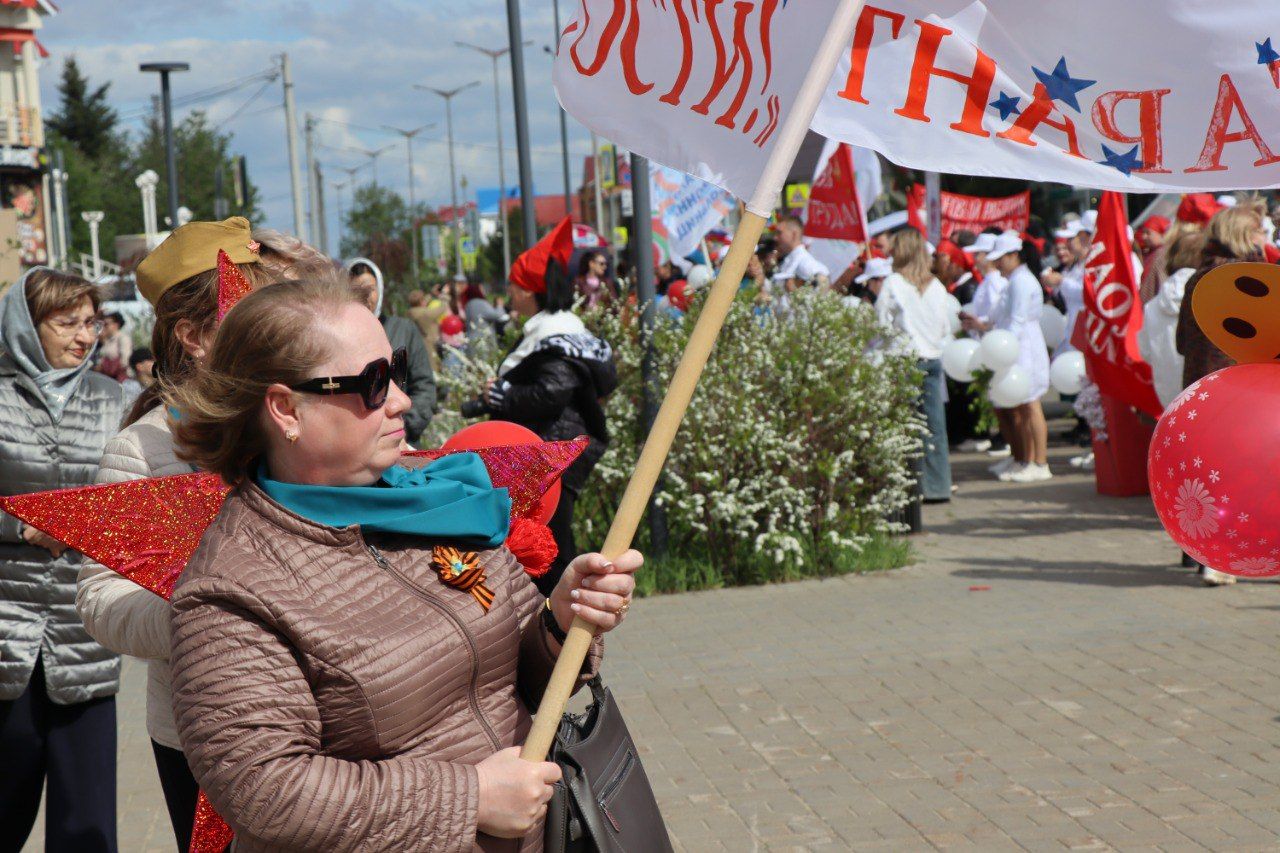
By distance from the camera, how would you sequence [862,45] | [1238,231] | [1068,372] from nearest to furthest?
[862,45], [1238,231], [1068,372]

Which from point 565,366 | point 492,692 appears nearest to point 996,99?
point 492,692

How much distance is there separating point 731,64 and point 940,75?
1.47 feet

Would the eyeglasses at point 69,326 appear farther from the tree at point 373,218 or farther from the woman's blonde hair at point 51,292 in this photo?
the tree at point 373,218

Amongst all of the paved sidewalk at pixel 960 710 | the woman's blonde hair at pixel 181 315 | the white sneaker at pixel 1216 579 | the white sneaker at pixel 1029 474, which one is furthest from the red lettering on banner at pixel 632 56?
the white sneaker at pixel 1029 474

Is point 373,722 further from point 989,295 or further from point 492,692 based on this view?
point 989,295

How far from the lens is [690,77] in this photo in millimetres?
3254

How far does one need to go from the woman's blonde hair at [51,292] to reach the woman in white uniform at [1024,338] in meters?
9.65

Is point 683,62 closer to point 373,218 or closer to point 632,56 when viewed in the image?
point 632,56

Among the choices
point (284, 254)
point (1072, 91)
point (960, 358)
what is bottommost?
point (960, 358)

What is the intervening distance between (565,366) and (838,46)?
5.01m

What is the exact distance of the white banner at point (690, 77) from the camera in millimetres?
3127

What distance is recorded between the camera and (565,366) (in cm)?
737

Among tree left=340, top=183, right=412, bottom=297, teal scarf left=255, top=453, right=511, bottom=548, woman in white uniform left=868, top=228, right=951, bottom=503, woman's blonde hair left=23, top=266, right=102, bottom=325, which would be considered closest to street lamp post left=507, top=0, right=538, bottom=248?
woman in white uniform left=868, top=228, right=951, bottom=503

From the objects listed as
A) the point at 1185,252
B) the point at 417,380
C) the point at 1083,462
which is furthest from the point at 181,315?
the point at 1083,462
